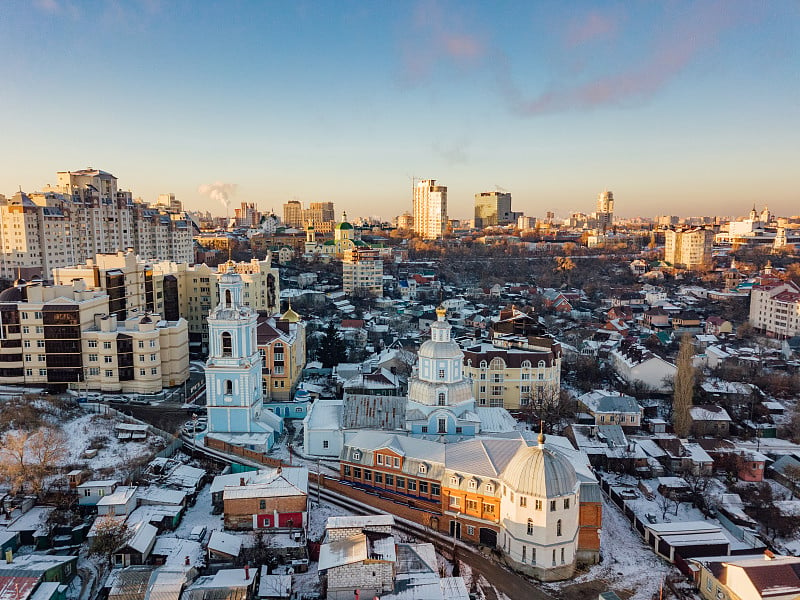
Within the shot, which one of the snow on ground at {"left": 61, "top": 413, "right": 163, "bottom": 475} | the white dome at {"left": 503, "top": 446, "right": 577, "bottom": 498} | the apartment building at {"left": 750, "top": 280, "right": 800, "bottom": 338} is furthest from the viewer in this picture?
the apartment building at {"left": 750, "top": 280, "right": 800, "bottom": 338}

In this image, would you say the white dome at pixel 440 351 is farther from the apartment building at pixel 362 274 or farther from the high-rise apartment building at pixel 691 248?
the high-rise apartment building at pixel 691 248

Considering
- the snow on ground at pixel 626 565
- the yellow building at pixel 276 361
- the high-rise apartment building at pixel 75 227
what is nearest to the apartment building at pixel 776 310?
the snow on ground at pixel 626 565

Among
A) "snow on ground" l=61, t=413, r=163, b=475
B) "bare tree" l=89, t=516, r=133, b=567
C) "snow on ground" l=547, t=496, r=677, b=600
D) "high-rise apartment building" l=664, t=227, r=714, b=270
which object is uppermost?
"high-rise apartment building" l=664, t=227, r=714, b=270

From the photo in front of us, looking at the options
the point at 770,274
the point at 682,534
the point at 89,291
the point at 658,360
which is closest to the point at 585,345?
the point at 658,360

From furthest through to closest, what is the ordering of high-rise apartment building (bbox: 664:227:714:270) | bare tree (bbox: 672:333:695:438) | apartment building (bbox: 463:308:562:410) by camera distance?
high-rise apartment building (bbox: 664:227:714:270) < apartment building (bbox: 463:308:562:410) < bare tree (bbox: 672:333:695:438)

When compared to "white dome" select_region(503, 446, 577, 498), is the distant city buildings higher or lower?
higher

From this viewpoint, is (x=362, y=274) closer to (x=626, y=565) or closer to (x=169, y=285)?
(x=169, y=285)

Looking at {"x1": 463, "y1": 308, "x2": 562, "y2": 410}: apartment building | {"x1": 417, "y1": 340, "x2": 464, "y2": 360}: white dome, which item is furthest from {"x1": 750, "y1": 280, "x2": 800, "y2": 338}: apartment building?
{"x1": 417, "y1": 340, "x2": 464, "y2": 360}: white dome

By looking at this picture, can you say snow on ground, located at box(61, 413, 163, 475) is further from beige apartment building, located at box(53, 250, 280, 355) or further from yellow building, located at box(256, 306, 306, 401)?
beige apartment building, located at box(53, 250, 280, 355)
